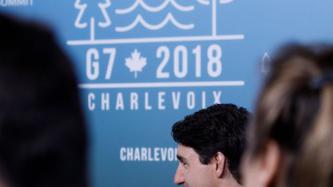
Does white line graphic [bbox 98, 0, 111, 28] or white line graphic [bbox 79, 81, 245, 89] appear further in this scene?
white line graphic [bbox 98, 0, 111, 28]

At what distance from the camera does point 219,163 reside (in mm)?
2691

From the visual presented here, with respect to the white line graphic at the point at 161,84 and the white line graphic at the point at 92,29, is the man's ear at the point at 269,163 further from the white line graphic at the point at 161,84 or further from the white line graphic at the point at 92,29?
the white line graphic at the point at 92,29

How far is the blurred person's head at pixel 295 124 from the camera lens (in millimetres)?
816

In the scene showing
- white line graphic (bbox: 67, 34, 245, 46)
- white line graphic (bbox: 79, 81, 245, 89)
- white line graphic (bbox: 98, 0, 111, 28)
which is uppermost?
white line graphic (bbox: 98, 0, 111, 28)

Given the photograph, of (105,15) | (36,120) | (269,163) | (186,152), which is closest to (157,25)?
(105,15)

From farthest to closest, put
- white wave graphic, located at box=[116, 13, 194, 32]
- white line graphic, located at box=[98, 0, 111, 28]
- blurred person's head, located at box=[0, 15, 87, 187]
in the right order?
white line graphic, located at box=[98, 0, 111, 28], white wave graphic, located at box=[116, 13, 194, 32], blurred person's head, located at box=[0, 15, 87, 187]

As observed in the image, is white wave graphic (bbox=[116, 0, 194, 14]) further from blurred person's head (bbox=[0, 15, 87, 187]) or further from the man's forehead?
blurred person's head (bbox=[0, 15, 87, 187])

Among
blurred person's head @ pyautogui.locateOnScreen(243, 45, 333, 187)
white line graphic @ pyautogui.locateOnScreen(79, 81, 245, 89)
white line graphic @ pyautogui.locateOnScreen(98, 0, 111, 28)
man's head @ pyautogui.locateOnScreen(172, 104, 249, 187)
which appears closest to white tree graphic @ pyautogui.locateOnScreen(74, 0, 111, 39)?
white line graphic @ pyautogui.locateOnScreen(98, 0, 111, 28)

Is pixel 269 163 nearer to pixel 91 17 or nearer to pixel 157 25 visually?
pixel 157 25

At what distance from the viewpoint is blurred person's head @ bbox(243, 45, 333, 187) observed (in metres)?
0.82

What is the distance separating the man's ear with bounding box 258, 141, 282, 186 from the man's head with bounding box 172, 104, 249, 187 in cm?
176

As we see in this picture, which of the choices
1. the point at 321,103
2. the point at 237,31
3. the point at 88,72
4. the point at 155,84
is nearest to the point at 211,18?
the point at 237,31

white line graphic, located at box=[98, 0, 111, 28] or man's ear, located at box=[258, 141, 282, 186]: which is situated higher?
white line graphic, located at box=[98, 0, 111, 28]

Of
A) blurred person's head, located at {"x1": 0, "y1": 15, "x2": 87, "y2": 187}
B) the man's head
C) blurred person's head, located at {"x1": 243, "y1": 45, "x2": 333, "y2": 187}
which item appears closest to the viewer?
blurred person's head, located at {"x1": 0, "y1": 15, "x2": 87, "y2": 187}
